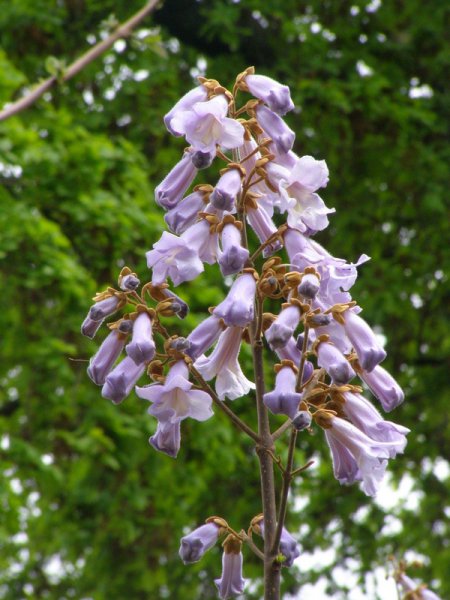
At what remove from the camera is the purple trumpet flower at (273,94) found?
2484 millimetres

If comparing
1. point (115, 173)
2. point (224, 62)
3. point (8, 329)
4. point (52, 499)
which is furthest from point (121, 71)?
point (52, 499)

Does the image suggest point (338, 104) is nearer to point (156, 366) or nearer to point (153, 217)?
point (153, 217)

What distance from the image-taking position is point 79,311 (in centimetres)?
785

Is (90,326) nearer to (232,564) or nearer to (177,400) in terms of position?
(177,400)

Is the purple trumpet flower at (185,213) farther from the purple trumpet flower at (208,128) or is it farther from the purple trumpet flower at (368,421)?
the purple trumpet flower at (368,421)

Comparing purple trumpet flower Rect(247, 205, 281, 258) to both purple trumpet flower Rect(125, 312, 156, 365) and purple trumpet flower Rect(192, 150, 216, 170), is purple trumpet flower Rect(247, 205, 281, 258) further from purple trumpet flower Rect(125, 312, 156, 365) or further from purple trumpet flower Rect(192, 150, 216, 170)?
purple trumpet flower Rect(125, 312, 156, 365)

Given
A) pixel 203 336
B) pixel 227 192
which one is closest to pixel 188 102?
pixel 227 192

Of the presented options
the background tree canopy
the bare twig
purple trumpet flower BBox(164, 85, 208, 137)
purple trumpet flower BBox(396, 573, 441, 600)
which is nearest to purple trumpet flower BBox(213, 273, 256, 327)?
purple trumpet flower BBox(164, 85, 208, 137)

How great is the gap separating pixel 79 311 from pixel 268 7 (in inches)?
126

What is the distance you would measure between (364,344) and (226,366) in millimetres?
388

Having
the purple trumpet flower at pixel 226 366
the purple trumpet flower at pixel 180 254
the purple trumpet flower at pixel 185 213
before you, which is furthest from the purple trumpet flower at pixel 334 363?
the purple trumpet flower at pixel 185 213

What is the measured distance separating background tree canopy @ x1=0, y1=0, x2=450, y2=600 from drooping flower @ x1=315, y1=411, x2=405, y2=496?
16.7 ft

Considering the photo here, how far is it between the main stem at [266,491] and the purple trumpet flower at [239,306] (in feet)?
0.30

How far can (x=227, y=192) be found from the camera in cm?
229
